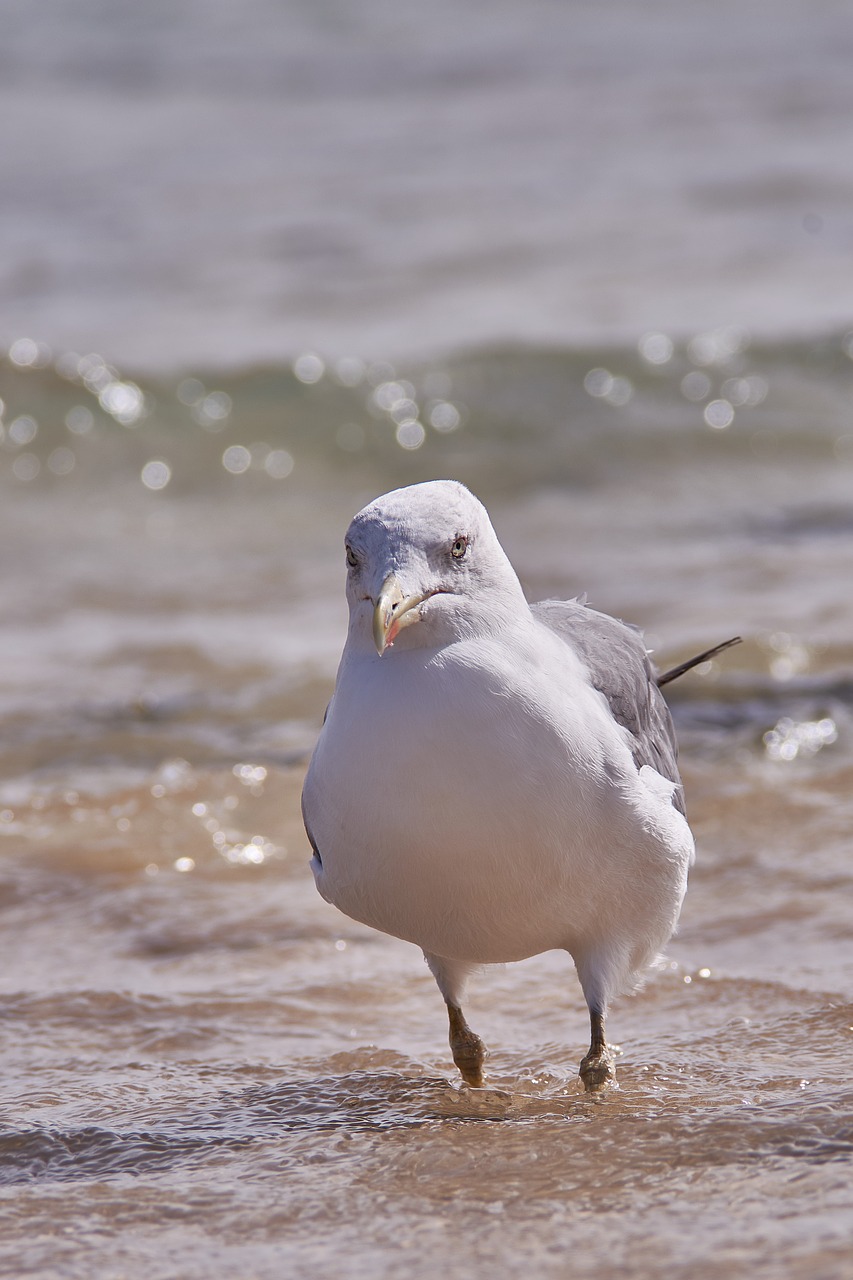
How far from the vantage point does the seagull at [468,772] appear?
10.6 ft

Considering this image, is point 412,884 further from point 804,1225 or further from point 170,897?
point 170,897

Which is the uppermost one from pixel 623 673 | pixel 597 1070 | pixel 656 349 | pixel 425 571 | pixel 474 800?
pixel 656 349

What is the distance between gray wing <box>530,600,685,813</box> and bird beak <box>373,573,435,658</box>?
59 centimetres

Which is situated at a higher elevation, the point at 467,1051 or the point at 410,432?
the point at 410,432

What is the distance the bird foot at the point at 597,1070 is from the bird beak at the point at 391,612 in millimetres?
1119

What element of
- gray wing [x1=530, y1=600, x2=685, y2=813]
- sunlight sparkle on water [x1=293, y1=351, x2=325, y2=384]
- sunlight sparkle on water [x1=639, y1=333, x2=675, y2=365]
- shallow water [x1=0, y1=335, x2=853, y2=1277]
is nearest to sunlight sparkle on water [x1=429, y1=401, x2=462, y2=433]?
shallow water [x1=0, y1=335, x2=853, y2=1277]

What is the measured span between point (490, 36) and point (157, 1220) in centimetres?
1759

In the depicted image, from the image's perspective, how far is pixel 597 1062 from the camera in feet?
12.2

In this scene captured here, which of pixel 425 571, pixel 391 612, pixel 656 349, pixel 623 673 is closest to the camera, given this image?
pixel 391 612

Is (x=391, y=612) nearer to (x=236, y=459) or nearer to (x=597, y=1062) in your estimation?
(x=597, y=1062)

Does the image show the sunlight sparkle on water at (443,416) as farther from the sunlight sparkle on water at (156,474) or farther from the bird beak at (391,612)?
the bird beak at (391,612)

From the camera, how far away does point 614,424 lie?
38.2ft

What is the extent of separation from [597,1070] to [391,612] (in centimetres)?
123

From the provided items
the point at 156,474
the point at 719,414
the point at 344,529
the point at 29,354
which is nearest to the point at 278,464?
the point at 156,474
